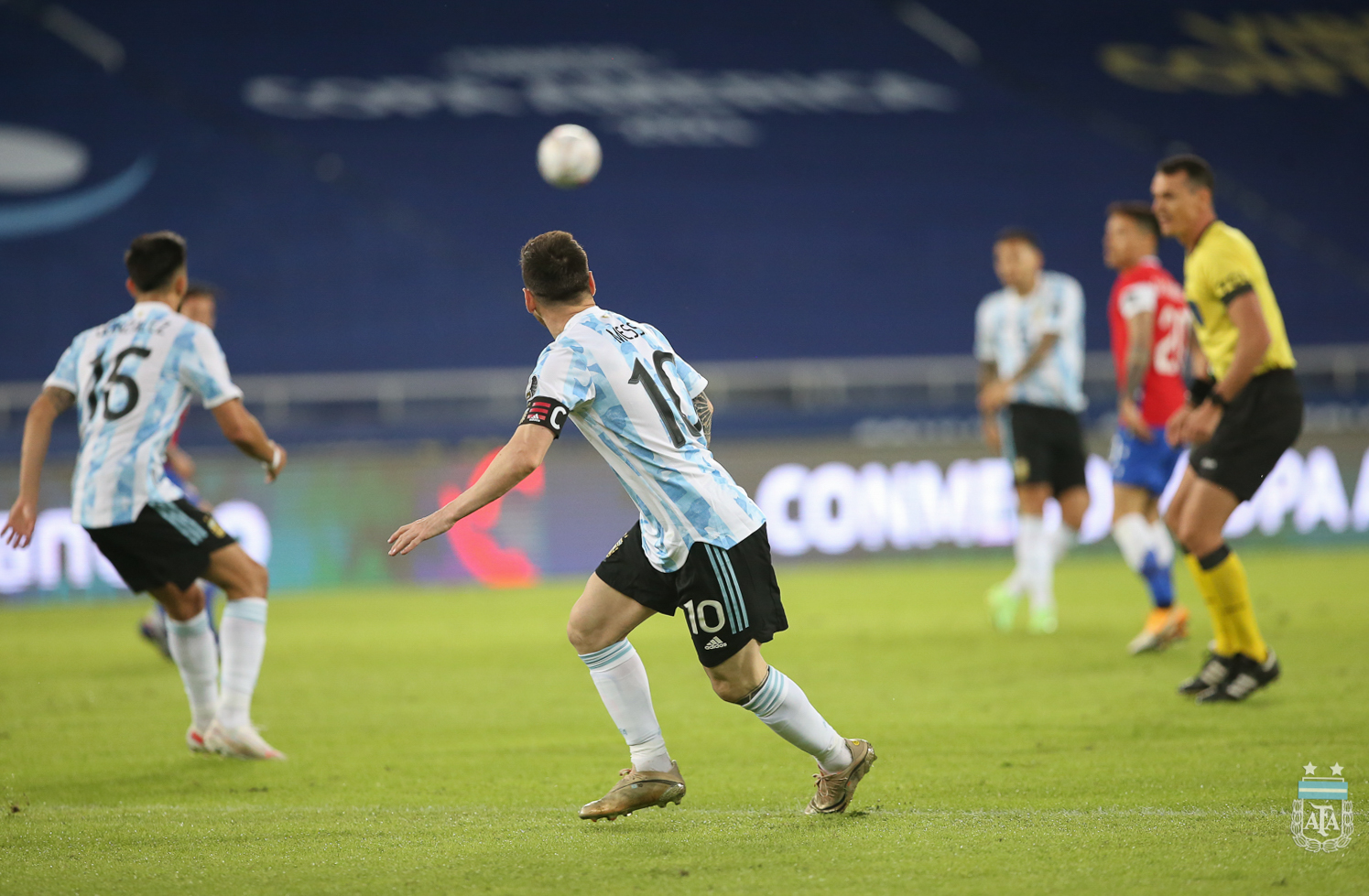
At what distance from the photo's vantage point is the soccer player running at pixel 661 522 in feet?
13.3

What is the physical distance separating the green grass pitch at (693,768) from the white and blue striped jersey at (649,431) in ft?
2.87

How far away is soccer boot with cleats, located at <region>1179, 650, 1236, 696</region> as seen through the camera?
625 cm

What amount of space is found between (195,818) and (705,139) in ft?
62.9

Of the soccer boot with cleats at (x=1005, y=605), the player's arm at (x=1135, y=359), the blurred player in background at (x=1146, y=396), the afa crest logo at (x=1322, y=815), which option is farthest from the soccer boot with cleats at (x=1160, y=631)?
the afa crest logo at (x=1322, y=815)

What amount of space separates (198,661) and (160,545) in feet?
1.92

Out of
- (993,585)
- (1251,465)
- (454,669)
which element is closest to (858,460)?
(993,585)

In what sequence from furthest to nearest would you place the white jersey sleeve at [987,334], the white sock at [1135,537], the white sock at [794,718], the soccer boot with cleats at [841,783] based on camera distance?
1. the white jersey sleeve at [987,334]
2. the white sock at [1135,537]
3. the soccer boot with cleats at [841,783]
4. the white sock at [794,718]

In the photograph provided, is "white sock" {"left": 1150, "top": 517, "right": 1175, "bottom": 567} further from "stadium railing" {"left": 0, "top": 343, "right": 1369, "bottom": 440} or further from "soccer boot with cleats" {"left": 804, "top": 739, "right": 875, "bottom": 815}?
"stadium railing" {"left": 0, "top": 343, "right": 1369, "bottom": 440}

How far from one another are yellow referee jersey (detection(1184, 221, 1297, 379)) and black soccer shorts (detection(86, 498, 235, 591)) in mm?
4308

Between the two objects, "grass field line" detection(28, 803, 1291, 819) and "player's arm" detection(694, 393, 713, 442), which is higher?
"player's arm" detection(694, 393, 713, 442)

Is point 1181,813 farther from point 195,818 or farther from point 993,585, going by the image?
point 993,585

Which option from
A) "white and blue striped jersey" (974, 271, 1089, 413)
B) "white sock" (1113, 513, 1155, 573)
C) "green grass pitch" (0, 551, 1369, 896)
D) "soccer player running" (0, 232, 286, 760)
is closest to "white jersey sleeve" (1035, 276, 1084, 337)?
"white and blue striped jersey" (974, 271, 1089, 413)

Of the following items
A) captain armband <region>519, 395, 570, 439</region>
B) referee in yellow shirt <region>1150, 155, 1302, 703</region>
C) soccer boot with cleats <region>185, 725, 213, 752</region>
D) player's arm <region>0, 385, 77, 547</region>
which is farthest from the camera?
referee in yellow shirt <region>1150, 155, 1302, 703</region>

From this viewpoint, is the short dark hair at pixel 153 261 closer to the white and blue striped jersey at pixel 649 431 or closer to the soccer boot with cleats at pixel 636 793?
the white and blue striped jersey at pixel 649 431
